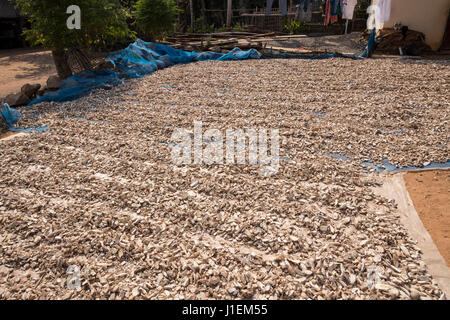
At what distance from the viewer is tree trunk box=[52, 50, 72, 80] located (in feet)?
26.9

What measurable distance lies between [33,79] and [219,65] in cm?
644

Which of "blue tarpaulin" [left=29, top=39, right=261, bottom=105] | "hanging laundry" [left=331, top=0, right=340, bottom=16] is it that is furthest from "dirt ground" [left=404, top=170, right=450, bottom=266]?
"hanging laundry" [left=331, top=0, right=340, bottom=16]

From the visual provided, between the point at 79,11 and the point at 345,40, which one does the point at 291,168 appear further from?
the point at 345,40

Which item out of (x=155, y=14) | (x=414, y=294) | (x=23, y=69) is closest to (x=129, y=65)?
(x=155, y=14)

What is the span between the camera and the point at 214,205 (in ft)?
10.4

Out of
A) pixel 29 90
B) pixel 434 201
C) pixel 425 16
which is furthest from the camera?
pixel 425 16

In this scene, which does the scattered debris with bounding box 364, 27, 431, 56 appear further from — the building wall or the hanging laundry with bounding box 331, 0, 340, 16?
the hanging laundry with bounding box 331, 0, 340, 16

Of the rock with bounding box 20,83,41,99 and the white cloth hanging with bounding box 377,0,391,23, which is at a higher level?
the white cloth hanging with bounding box 377,0,391,23

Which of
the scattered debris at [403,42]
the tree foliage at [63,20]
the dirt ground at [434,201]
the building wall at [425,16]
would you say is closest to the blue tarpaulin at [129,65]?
the tree foliage at [63,20]

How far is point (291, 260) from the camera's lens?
2.45m

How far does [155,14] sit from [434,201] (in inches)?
480

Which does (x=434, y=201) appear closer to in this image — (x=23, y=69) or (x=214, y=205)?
(x=214, y=205)

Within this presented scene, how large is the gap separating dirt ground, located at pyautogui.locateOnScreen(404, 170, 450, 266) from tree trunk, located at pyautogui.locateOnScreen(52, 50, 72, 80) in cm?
903
